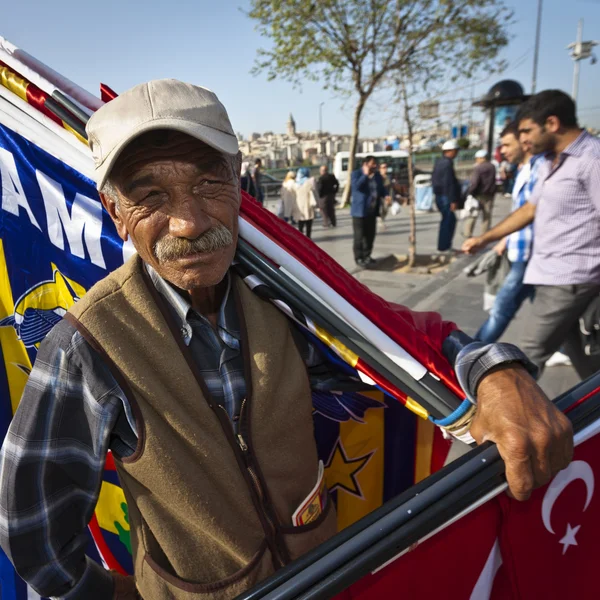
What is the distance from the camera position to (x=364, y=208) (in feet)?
24.9

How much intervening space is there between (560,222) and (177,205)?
2.62m

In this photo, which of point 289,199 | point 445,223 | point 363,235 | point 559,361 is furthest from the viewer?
point 289,199

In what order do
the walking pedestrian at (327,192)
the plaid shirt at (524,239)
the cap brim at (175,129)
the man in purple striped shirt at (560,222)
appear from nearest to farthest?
the cap brim at (175,129) < the man in purple striped shirt at (560,222) < the plaid shirt at (524,239) < the walking pedestrian at (327,192)

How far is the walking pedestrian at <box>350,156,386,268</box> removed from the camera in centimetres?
761

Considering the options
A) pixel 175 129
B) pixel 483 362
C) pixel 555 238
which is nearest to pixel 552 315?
pixel 555 238

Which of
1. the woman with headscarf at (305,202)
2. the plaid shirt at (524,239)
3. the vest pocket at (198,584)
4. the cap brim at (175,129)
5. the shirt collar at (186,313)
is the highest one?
the cap brim at (175,129)

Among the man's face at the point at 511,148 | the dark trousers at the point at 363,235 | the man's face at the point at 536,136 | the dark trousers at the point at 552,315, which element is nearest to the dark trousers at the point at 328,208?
the dark trousers at the point at 363,235

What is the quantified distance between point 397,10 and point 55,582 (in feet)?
34.9

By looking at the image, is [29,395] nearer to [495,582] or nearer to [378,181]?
[495,582]

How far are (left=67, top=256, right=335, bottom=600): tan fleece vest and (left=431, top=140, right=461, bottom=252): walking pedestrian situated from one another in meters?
7.56

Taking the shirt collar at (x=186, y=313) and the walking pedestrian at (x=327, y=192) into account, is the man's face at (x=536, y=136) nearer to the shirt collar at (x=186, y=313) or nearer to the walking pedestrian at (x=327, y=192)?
the shirt collar at (x=186, y=313)

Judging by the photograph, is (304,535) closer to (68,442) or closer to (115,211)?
(68,442)

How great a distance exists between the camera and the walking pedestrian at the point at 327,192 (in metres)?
10.7

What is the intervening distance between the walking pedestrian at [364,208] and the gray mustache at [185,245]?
6.59 meters
